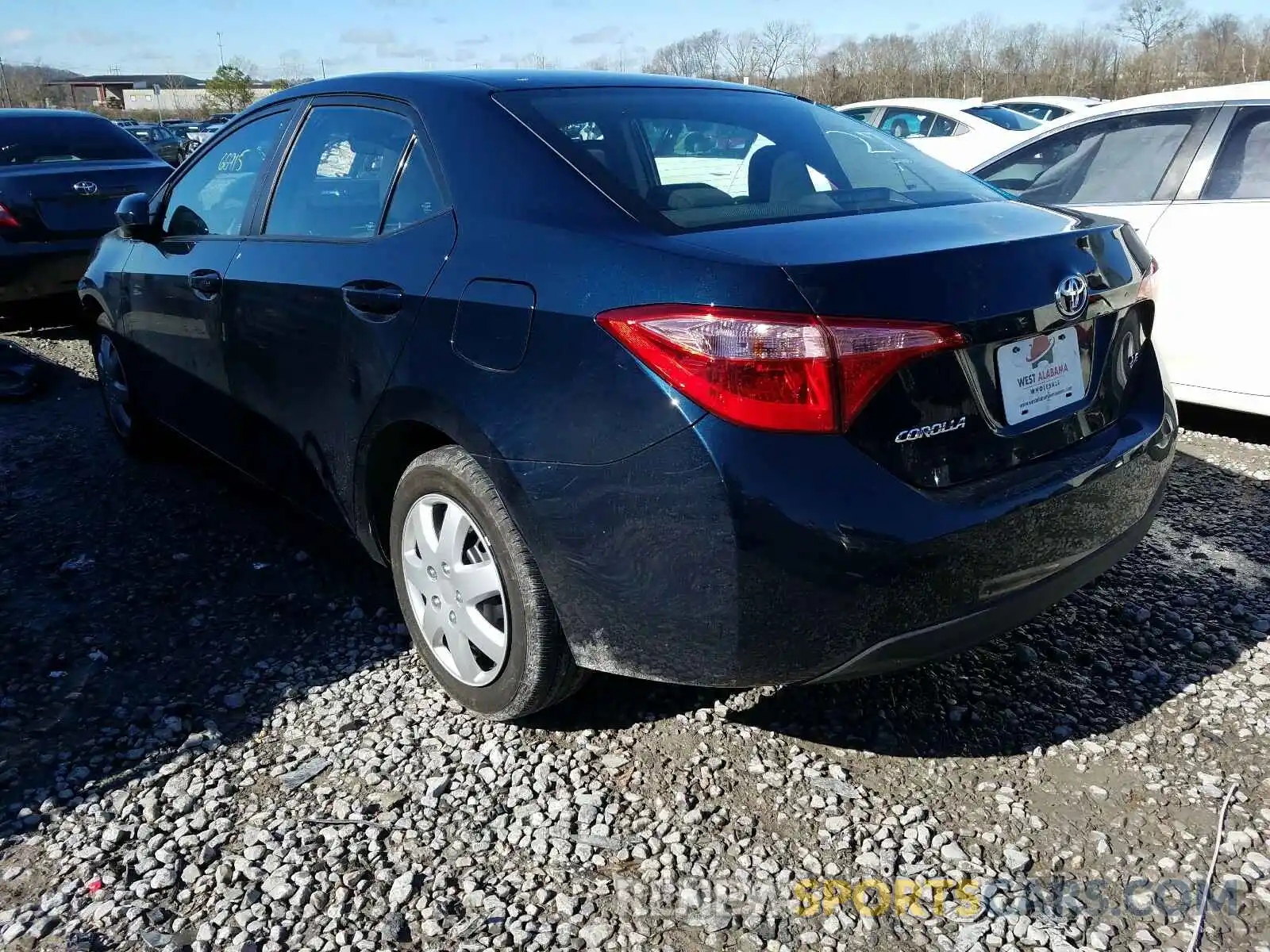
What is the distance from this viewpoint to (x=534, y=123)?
8.25 ft

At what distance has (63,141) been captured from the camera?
768 centimetres

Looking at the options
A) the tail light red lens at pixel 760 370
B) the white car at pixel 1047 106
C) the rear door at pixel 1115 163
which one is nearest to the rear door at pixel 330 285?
the tail light red lens at pixel 760 370

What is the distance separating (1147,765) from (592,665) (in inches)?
53.5

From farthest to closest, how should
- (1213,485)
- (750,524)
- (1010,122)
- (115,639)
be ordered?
(1010,122) → (1213,485) → (115,639) → (750,524)

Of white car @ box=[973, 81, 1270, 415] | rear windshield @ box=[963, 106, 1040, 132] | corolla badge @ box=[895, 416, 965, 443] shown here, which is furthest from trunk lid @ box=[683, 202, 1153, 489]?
rear windshield @ box=[963, 106, 1040, 132]

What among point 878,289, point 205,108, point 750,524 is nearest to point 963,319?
point 878,289

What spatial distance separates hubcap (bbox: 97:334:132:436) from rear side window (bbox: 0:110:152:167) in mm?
3424

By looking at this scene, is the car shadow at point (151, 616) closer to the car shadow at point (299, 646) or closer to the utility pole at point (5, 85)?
the car shadow at point (299, 646)

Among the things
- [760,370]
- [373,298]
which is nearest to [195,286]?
[373,298]

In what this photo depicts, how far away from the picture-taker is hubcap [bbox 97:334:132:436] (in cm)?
464

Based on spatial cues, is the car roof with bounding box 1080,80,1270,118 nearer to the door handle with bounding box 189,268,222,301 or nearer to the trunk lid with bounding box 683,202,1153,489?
the trunk lid with bounding box 683,202,1153,489

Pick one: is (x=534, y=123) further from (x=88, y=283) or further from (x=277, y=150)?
(x=88, y=283)

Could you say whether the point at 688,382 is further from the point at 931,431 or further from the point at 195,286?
the point at 195,286

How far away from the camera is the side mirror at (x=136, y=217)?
3975 mm
